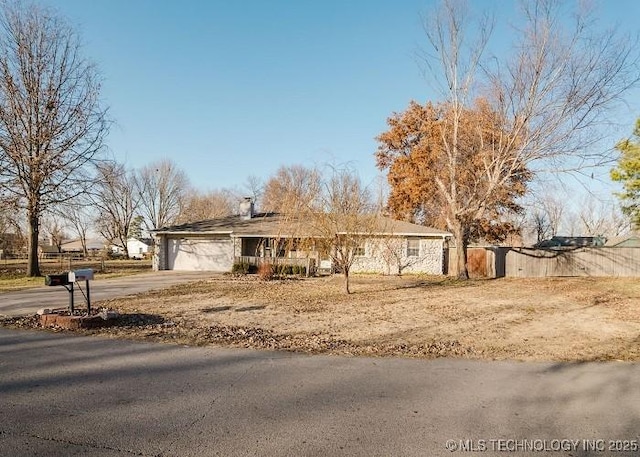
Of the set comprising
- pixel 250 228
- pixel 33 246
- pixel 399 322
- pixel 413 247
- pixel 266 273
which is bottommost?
pixel 399 322

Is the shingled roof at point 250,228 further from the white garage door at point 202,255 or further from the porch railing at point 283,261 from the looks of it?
the porch railing at point 283,261

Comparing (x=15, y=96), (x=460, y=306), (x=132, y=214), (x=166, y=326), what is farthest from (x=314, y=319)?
(x=132, y=214)

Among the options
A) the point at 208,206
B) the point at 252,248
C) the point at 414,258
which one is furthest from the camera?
the point at 208,206

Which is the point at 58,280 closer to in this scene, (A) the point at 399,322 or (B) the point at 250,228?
(A) the point at 399,322

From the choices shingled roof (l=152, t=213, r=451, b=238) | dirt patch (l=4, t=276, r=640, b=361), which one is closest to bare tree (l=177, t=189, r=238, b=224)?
shingled roof (l=152, t=213, r=451, b=238)

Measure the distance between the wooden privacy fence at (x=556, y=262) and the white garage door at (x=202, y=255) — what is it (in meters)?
13.4

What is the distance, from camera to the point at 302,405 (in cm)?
395

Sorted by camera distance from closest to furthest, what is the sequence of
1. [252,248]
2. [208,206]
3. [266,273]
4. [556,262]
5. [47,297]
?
[47,297] → [266,273] → [556,262] → [252,248] → [208,206]

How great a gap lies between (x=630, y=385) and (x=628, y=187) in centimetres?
2253

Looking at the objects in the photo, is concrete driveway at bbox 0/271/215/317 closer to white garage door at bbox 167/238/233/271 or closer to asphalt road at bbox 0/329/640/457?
asphalt road at bbox 0/329/640/457

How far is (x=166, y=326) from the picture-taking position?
7738mm

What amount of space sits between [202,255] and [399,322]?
60.8 ft

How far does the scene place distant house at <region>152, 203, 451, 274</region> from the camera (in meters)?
23.0

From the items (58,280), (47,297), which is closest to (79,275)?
(58,280)
